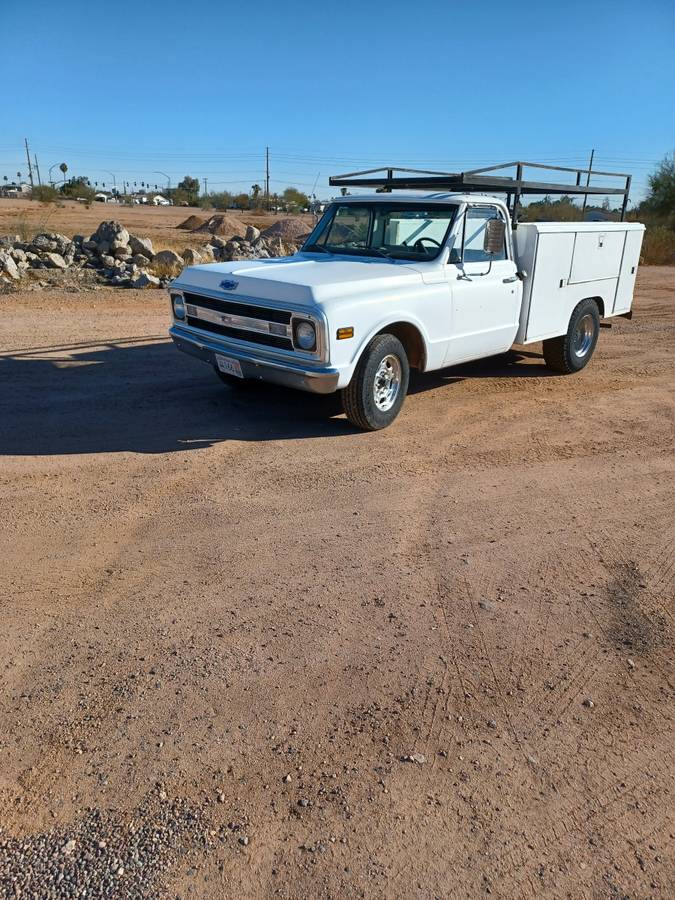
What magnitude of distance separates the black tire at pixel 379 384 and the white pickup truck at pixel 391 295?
0.04ft

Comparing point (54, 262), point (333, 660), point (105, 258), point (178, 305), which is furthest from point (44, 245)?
point (333, 660)

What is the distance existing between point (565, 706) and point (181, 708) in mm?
1679

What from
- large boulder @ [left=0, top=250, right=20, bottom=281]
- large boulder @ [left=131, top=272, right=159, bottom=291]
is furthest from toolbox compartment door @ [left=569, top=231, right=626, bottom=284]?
large boulder @ [left=0, top=250, right=20, bottom=281]

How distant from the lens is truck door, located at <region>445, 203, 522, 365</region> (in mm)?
6812

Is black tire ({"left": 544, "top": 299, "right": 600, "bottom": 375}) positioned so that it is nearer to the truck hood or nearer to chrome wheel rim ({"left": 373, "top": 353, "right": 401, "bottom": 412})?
the truck hood

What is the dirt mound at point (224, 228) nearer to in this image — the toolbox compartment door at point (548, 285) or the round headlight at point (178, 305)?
the toolbox compartment door at point (548, 285)

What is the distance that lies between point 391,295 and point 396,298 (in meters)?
0.06

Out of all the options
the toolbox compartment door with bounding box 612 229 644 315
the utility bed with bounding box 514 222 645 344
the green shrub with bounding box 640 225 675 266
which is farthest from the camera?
the green shrub with bounding box 640 225 675 266

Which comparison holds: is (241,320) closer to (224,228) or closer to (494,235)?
(494,235)

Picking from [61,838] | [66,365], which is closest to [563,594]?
[61,838]

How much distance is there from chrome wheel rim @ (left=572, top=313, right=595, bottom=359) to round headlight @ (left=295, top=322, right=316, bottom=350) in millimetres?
4376

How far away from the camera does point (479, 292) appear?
696cm

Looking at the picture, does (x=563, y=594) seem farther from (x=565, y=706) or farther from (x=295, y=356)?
(x=295, y=356)

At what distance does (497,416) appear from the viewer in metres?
7.16
